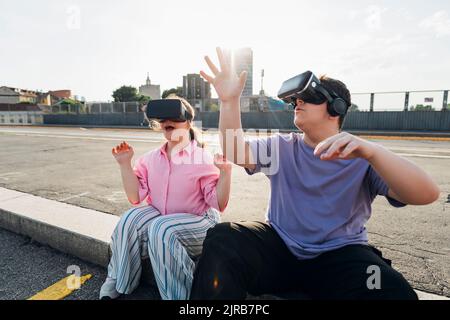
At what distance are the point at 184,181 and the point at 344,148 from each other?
1.19 m

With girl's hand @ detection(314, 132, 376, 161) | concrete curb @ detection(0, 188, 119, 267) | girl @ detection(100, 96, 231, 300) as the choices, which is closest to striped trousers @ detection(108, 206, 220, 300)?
girl @ detection(100, 96, 231, 300)

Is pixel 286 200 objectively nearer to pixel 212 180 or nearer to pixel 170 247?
pixel 212 180

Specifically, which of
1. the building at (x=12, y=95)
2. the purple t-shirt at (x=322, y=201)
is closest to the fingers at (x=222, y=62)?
the purple t-shirt at (x=322, y=201)

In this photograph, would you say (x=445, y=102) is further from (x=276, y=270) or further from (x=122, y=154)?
(x=122, y=154)

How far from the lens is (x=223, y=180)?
2168mm

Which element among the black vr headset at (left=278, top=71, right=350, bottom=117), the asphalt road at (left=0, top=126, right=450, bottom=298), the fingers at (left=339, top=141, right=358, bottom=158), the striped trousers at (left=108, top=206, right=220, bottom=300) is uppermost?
the black vr headset at (left=278, top=71, right=350, bottom=117)

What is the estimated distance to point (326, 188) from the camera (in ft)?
6.08

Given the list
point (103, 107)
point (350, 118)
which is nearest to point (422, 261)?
point (350, 118)

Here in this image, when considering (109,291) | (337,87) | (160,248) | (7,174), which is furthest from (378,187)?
(7,174)

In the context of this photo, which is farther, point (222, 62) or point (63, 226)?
point (63, 226)

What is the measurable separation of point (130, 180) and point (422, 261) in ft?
7.70

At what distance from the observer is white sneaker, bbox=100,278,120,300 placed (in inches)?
83.1

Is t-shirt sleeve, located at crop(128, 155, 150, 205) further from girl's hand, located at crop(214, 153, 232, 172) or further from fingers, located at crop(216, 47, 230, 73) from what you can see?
fingers, located at crop(216, 47, 230, 73)

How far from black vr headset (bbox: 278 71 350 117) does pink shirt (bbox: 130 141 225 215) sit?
82 centimetres
